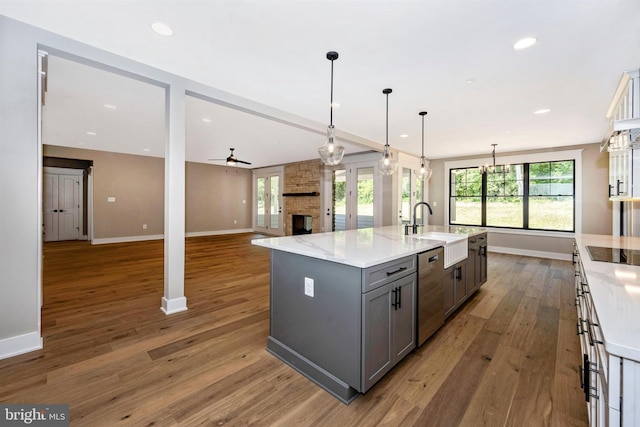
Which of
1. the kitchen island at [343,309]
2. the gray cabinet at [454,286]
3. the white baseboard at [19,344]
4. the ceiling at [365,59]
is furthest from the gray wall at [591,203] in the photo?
the white baseboard at [19,344]

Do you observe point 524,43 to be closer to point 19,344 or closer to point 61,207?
point 19,344

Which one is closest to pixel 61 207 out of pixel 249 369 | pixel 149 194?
pixel 149 194

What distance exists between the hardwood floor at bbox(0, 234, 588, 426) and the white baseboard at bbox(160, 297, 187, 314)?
3.1 inches

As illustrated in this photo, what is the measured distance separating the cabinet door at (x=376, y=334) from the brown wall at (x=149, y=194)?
8.48 meters

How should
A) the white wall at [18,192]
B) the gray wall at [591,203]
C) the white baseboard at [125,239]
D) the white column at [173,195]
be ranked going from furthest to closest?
the white baseboard at [125,239]
the gray wall at [591,203]
the white column at [173,195]
the white wall at [18,192]

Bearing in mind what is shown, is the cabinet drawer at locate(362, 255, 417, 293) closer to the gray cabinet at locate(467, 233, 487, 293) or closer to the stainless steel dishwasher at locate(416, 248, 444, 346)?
the stainless steel dishwasher at locate(416, 248, 444, 346)

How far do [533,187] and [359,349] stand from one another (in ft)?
22.5

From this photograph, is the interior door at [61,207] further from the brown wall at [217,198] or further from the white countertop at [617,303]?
the white countertop at [617,303]

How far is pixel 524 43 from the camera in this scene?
223cm

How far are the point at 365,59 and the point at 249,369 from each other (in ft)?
9.23

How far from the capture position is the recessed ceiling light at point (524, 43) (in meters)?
2.18

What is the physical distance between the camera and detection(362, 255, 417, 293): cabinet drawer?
162 cm

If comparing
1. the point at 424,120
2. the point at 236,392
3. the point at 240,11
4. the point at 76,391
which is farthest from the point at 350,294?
the point at 424,120

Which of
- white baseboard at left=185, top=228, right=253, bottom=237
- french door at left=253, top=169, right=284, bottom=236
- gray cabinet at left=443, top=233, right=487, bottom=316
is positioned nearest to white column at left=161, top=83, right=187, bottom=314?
gray cabinet at left=443, top=233, right=487, bottom=316
